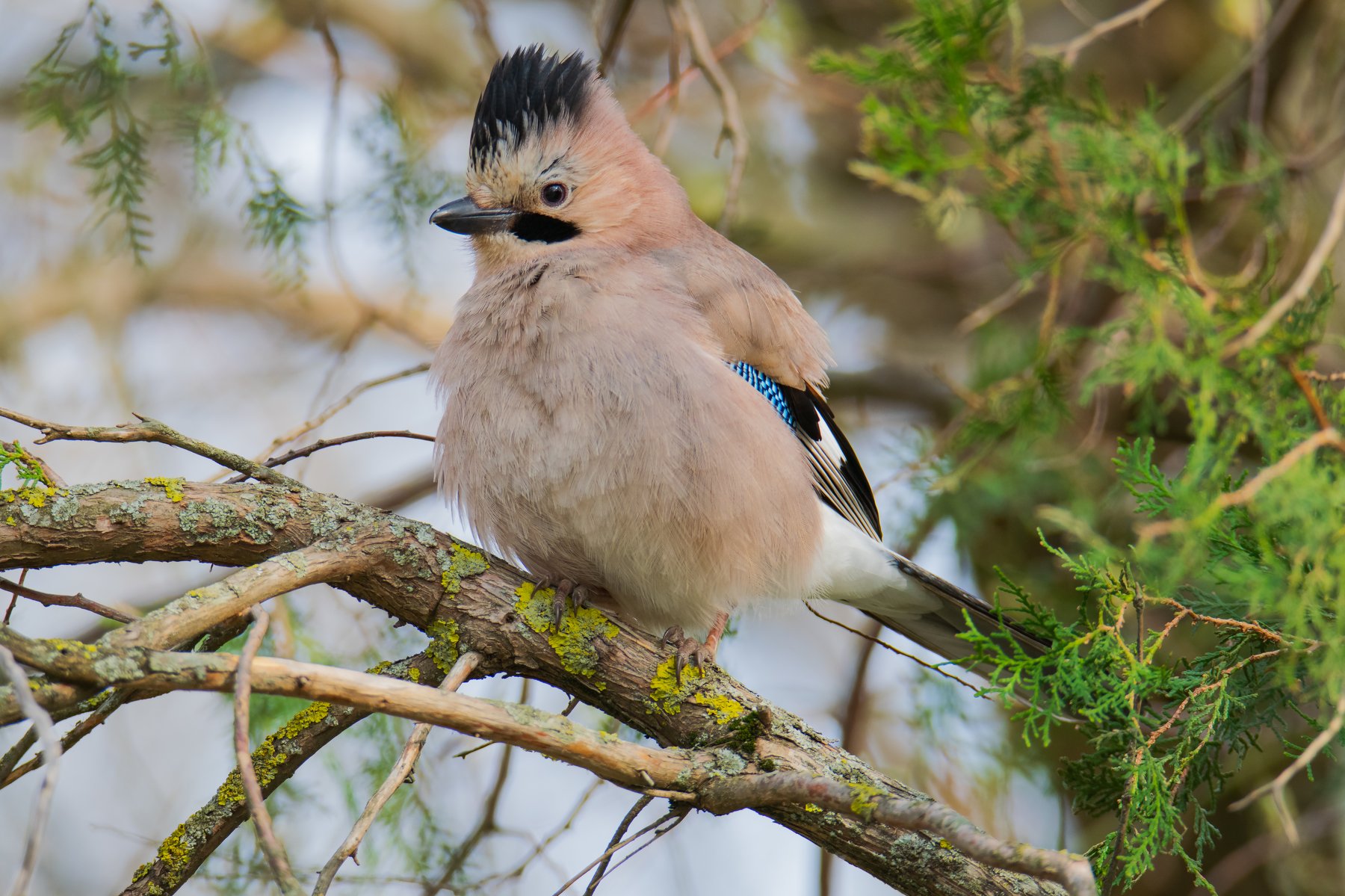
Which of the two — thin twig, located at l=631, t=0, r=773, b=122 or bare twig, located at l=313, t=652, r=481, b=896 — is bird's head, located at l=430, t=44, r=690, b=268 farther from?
bare twig, located at l=313, t=652, r=481, b=896

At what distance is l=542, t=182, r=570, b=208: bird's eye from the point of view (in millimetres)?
3395

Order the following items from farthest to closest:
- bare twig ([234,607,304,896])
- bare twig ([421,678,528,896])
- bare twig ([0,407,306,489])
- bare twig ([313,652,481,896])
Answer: bare twig ([421,678,528,896]) → bare twig ([0,407,306,489]) → bare twig ([313,652,481,896]) → bare twig ([234,607,304,896])

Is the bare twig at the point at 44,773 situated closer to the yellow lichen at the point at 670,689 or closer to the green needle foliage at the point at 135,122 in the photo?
the yellow lichen at the point at 670,689

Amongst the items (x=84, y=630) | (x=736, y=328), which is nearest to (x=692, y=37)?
(x=736, y=328)

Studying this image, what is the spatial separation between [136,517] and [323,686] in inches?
27.9

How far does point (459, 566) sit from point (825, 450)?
136cm

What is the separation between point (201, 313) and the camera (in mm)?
5719

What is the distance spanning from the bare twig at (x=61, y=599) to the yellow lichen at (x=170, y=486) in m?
0.24

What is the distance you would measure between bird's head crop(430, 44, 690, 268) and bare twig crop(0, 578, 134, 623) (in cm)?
154

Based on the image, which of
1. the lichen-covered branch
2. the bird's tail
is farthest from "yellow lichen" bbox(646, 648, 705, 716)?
the bird's tail

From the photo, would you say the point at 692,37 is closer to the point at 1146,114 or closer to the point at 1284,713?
the point at 1146,114

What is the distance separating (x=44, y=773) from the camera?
136 centimetres

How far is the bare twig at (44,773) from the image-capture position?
1270 millimetres

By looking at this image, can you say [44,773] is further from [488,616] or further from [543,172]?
[543,172]
